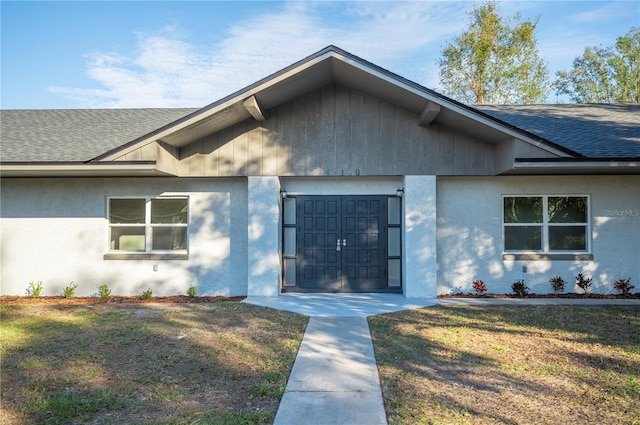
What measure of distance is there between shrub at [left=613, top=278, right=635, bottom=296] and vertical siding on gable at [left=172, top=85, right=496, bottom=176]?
4.04 m

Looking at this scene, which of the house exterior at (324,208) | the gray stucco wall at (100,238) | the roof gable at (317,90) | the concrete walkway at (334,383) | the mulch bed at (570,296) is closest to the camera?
the concrete walkway at (334,383)

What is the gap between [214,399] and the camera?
4625 mm

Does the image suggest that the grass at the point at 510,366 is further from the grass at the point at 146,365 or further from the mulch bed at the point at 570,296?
the mulch bed at the point at 570,296

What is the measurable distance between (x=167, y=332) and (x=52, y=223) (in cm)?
611

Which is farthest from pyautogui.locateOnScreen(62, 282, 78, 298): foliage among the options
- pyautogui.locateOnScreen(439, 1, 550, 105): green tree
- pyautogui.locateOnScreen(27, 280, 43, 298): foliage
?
pyautogui.locateOnScreen(439, 1, 550, 105): green tree

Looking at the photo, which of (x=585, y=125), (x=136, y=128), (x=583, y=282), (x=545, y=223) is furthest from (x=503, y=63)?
(x=136, y=128)

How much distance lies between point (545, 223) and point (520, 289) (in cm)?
177

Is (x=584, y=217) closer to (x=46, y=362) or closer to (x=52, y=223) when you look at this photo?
(x=46, y=362)

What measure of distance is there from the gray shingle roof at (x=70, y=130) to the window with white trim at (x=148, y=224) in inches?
60.4

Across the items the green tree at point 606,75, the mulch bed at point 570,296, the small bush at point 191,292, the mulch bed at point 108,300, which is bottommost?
the mulch bed at point 108,300

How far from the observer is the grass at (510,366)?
14.1 feet

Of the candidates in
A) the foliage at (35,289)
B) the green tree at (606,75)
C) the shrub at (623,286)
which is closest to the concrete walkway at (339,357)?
the shrub at (623,286)

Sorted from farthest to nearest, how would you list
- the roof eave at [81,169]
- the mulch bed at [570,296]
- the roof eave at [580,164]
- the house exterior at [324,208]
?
the house exterior at [324,208], the mulch bed at [570,296], the roof eave at [81,169], the roof eave at [580,164]

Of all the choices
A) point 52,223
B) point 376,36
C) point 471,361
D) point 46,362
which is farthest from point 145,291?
point 376,36
